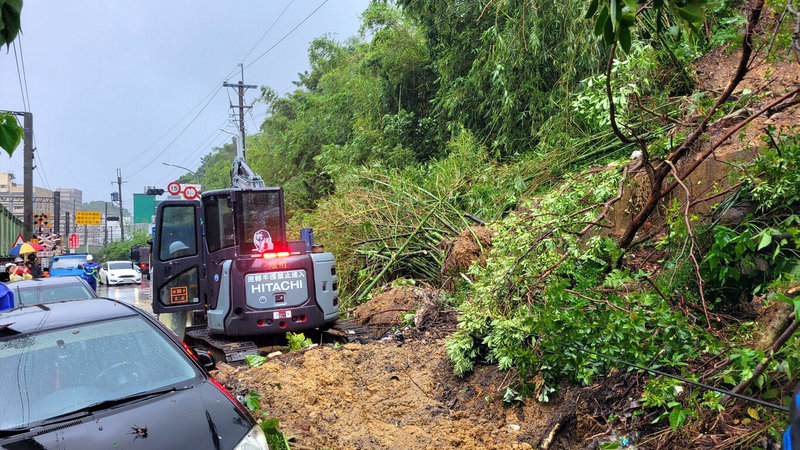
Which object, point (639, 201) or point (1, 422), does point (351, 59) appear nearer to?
point (639, 201)

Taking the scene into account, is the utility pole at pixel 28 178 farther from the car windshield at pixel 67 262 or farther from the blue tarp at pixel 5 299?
the blue tarp at pixel 5 299

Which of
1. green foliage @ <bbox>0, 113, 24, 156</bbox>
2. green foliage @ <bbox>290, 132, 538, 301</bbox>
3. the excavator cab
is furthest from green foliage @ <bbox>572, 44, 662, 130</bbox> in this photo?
green foliage @ <bbox>0, 113, 24, 156</bbox>

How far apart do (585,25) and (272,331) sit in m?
6.86

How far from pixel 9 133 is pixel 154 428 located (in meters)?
1.74

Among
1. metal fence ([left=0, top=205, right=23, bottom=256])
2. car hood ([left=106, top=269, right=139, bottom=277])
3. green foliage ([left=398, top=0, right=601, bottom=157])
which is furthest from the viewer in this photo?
car hood ([left=106, top=269, right=139, bottom=277])

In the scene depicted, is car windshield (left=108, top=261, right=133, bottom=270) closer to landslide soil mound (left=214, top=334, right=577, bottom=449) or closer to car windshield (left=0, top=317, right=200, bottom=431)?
landslide soil mound (left=214, top=334, right=577, bottom=449)

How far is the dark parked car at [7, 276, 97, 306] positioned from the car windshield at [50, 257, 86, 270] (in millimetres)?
16498

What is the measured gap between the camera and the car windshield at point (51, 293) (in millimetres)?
10156

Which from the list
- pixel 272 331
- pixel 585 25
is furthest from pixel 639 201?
pixel 272 331

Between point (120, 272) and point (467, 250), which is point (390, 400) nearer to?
point (467, 250)

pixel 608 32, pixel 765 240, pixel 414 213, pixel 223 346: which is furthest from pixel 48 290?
pixel 765 240

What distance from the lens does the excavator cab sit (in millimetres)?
8133

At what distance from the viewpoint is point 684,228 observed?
4922 millimetres

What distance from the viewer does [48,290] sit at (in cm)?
1056
